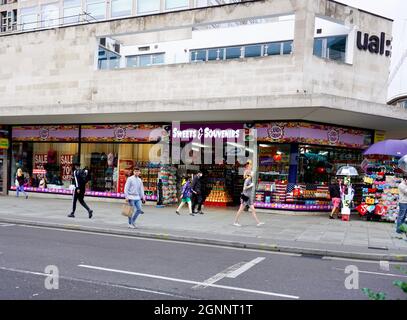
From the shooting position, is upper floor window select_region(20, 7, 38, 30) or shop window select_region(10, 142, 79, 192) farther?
upper floor window select_region(20, 7, 38, 30)

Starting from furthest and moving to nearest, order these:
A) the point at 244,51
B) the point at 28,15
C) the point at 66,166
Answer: the point at 28,15
the point at 244,51
the point at 66,166

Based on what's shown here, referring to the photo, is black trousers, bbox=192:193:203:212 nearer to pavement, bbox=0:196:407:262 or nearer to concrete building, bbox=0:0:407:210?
pavement, bbox=0:196:407:262

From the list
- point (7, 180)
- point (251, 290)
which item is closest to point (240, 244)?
point (251, 290)

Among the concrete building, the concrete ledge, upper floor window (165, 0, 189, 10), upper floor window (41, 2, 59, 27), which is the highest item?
upper floor window (41, 2, 59, 27)

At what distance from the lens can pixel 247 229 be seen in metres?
12.2

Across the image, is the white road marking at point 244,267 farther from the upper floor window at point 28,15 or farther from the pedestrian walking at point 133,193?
the upper floor window at point 28,15

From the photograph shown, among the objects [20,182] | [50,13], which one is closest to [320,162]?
[20,182]

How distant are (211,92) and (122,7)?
2227 centimetres

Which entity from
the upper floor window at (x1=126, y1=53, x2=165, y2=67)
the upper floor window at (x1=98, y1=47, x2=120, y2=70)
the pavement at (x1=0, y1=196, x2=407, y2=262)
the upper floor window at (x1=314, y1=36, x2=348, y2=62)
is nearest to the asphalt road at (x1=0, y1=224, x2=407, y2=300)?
the pavement at (x1=0, y1=196, x2=407, y2=262)

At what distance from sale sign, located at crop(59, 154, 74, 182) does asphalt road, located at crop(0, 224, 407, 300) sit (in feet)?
36.6

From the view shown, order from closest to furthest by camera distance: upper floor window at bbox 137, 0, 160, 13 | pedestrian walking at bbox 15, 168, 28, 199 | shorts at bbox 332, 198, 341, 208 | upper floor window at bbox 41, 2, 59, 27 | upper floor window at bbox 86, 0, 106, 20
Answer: shorts at bbox 332, 198, 341, 208
pedestrian walking at bbox 15, 168, 28, 199
upper floor window at bbox 137, 0, 160, 13
upper floor window at bbox 86, 0, 106, 20
upper floor window at bbox 41, 2, 59, 27

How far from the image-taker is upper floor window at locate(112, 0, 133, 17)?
3497 cm

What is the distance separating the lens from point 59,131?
827 inches

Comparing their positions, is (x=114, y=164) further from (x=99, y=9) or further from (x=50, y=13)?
(x=50, y=13)
